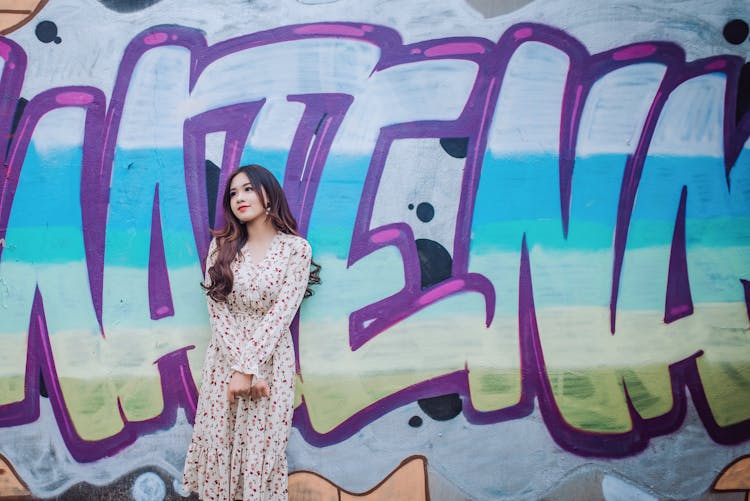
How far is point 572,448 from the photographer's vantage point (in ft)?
12.6

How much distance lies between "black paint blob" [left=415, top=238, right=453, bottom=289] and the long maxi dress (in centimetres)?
74

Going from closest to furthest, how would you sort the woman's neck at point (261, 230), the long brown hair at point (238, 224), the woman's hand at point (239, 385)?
1. the woman's hand at point (239, 385)
2. the long brown hair at point (238, 224)
3. the woman's neck at point (261, 230)

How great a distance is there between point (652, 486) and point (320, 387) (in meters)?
2.12

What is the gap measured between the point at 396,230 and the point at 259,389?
4.06 ft

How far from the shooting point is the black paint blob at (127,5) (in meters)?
3.84

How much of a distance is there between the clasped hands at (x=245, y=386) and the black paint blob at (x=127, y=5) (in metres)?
2.30

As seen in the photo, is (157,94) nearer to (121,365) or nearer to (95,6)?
(95,6)

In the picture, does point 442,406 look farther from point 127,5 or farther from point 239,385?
point 127,5

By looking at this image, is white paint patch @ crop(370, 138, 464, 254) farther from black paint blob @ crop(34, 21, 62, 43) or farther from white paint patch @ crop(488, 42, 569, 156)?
black paint blob @ crop(34, 21, 62, 43)

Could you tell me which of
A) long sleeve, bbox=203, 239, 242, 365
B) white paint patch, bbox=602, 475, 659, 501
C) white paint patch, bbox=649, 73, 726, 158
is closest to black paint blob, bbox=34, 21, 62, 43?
long sleeve, bbox=203, 239, 242, 365

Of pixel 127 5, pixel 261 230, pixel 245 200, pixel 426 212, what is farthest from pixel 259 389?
pixel 127 5

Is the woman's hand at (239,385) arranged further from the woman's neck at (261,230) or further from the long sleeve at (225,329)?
the woman's neck at (261,230)

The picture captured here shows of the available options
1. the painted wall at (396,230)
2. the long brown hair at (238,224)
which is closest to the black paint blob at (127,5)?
the painted wall at (396,230)

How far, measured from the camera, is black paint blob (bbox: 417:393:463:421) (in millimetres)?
3812
